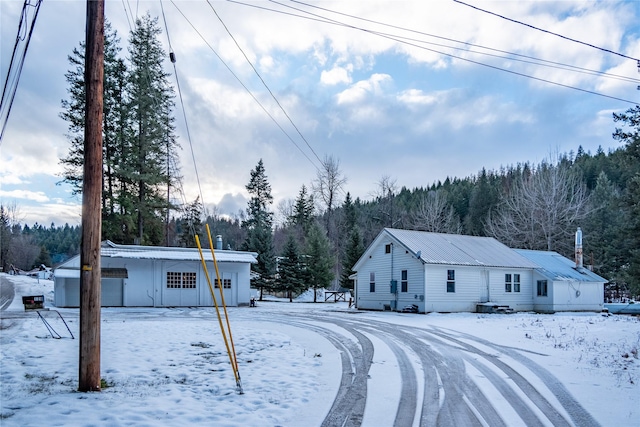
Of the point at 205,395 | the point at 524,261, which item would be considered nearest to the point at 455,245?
the point at 524,261

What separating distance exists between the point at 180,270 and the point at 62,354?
1952cm

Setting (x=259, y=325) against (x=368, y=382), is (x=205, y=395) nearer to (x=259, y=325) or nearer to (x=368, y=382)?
(x=368, y=382)

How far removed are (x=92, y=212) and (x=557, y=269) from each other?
30.4 metres

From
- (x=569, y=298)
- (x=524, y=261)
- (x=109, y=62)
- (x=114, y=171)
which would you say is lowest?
(x=569, y=298)

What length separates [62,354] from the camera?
A: 980 cm

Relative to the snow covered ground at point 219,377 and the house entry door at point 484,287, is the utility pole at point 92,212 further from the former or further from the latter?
the house entry door at point 484,287

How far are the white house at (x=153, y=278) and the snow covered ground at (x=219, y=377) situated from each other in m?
12.6

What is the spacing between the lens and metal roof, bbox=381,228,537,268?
26.2 metres

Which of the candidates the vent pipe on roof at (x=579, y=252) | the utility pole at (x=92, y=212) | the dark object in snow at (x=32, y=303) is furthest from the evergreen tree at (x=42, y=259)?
the utility pole at (x=92, y=212)

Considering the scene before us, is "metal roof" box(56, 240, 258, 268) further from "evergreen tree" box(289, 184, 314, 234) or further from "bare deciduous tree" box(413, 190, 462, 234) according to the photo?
"evergreen tree" box(289, 184, 314, 234)

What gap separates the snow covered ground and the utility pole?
585 mm

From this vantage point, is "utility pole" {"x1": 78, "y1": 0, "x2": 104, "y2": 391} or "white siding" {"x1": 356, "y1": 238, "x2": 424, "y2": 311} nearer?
"utility pole" {"x1": 78, "y1": 0, "x2": 104, "y2": 391}

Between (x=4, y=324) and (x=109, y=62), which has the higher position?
(x=109, y=62)

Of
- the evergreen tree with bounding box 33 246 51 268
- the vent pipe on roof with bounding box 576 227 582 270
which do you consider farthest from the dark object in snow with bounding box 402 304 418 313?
the evergreen tree with bounding box 33 246 51 268
